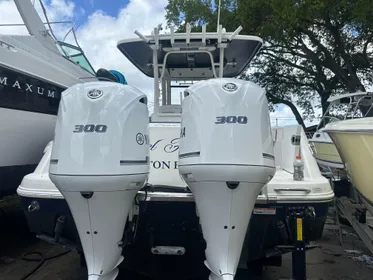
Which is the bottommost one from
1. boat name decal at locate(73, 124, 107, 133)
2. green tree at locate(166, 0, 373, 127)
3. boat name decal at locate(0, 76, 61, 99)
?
boat name decal at locate(73, 124, 107, 133)

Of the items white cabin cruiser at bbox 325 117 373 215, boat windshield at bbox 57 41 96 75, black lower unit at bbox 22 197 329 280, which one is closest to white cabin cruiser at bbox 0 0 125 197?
boat windshield at bbox 57 41 96 75

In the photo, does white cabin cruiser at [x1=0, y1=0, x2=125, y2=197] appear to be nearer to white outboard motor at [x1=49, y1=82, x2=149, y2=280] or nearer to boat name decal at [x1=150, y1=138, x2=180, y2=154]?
boat name decal at [x1=150, y1=138, x2=180, y2=154]

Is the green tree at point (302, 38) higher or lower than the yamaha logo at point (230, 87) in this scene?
higher

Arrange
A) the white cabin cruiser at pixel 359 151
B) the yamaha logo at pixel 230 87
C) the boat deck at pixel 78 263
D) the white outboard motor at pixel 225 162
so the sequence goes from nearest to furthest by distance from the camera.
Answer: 1. the white outboard motor at pixel 225 162
2. the yamaha logo at pixel 230 87
3. the white cabin cruiser at pixel 359 151
4. the boat deck at pixel 78 263

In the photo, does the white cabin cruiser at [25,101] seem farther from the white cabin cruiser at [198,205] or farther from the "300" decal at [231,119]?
the "300" decal at [231,119]

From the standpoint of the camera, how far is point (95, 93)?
2209 mm

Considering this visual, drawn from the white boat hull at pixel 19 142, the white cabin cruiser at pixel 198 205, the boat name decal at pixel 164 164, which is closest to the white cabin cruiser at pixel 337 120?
the white cabin cruiser at pixel 198 205

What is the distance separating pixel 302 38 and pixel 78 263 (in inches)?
469

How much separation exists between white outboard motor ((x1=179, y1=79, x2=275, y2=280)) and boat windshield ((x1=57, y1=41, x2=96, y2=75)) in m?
4.13

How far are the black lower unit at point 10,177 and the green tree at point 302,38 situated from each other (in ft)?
25.4

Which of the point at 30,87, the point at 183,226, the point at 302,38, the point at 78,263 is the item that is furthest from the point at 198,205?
the point at 302,38

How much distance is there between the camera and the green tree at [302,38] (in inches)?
393

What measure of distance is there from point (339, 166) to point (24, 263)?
17.0ft

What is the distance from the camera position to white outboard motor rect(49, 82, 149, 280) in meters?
2.06
